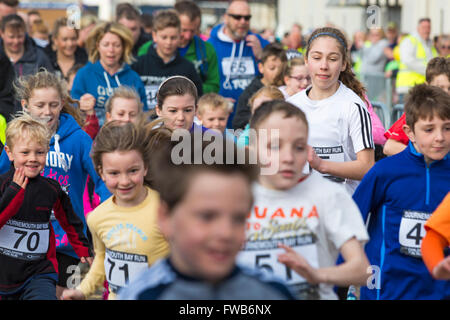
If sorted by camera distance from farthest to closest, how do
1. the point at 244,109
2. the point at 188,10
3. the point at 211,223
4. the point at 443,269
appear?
1. the point at 188,10
2. the point at 244,109
3. the point at 443,269
4. the point at 211,223

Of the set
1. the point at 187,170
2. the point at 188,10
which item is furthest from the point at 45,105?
the point at 187,170

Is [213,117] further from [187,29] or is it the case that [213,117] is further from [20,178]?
[20,178]

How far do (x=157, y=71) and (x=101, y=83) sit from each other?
643 mm

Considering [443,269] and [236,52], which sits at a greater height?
[236,52]

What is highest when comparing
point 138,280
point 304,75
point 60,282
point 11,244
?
point 304,75

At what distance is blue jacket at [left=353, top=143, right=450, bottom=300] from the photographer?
4.34 metres

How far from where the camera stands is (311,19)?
4031cm

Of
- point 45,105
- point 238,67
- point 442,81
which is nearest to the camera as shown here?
point 45,105

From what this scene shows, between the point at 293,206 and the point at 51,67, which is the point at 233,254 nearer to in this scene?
the point at 293,206

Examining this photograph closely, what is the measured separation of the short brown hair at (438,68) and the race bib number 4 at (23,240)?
331 cm

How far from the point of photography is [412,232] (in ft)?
14.2

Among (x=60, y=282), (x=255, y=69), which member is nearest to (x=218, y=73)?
(x=255, y=69)

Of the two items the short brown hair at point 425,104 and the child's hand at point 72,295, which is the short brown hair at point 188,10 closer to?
A: the short brown hair at point 425,104

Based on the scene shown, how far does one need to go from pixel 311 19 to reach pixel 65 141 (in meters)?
35.3
